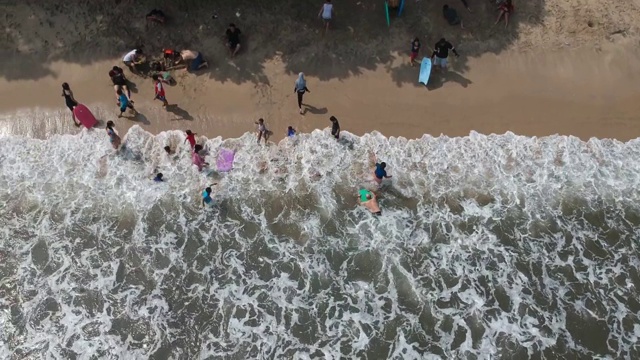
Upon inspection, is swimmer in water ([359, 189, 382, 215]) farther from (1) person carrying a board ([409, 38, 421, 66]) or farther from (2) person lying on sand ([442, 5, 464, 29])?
(2) person lying on sand ([442, 5, 464, 29])

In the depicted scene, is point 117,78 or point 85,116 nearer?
point 85,116

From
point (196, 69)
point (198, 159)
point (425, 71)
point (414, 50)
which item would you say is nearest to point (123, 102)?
point (196, 69)

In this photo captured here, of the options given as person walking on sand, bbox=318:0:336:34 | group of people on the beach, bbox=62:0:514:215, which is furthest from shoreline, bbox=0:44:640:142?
person walking on sand, bbox=318:0:336:34

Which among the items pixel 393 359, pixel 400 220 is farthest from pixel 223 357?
pixel 400 220

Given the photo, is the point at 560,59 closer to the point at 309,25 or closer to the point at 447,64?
the point at 447,64

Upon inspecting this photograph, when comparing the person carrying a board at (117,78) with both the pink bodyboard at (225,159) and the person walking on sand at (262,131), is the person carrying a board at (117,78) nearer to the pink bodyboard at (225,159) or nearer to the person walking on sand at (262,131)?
the pink bodyboard at (225,159)

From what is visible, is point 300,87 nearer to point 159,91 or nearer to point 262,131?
point 262,131
